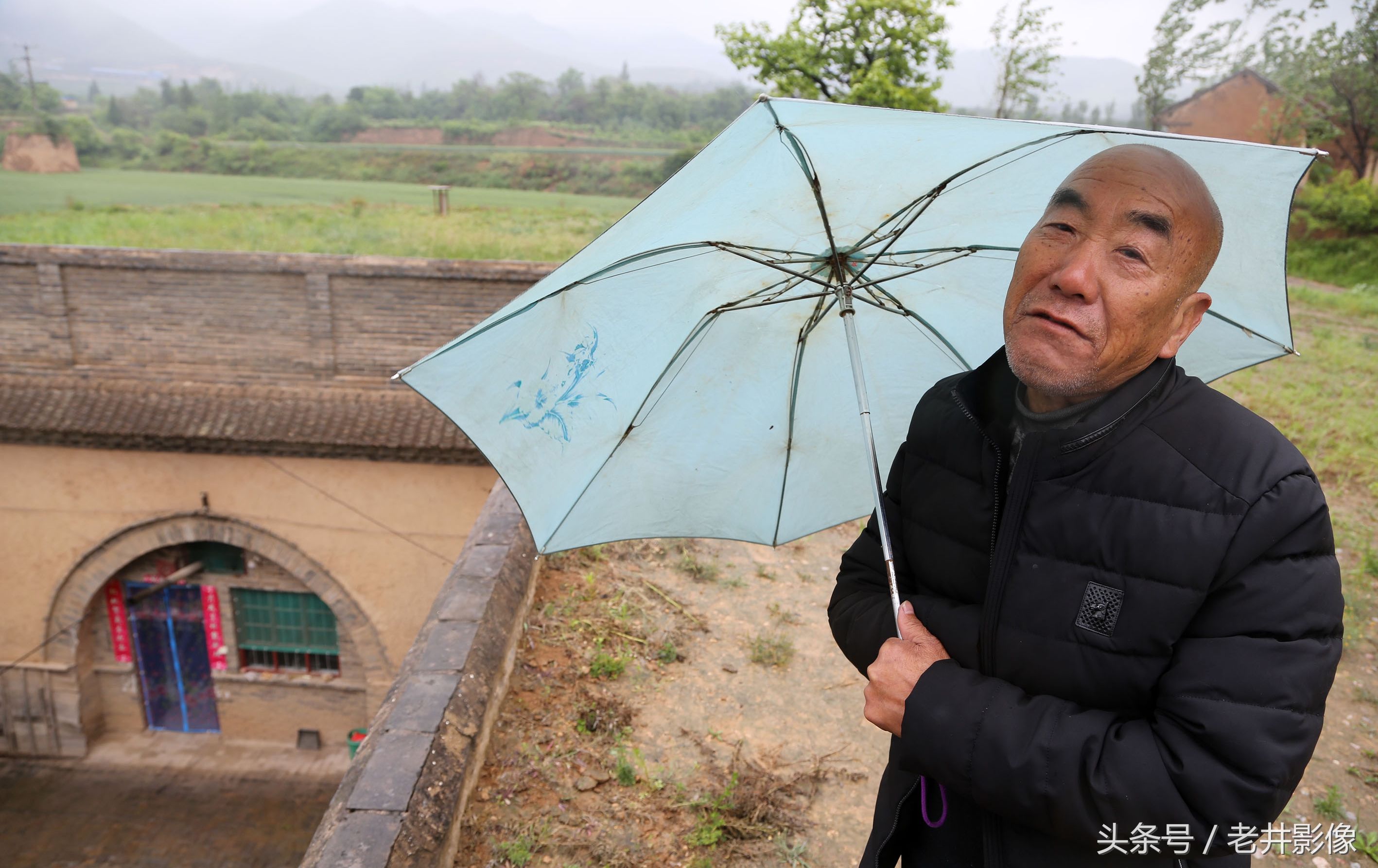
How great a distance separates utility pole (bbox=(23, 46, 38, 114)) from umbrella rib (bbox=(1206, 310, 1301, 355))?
155 ft

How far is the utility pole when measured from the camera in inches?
1444

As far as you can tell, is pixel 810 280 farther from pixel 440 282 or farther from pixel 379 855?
pixel 440 282

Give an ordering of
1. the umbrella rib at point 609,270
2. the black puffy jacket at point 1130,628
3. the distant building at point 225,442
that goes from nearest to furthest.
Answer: the black puffy jacket at point 1130,628 → the umbrella rib at point 609,270 → the distant building at point 225,442

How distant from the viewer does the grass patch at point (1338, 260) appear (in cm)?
2002

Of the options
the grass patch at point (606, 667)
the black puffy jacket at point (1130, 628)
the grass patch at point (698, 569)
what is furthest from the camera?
the grass patch at point (698, 569)

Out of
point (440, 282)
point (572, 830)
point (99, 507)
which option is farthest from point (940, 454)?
point (99, 507)

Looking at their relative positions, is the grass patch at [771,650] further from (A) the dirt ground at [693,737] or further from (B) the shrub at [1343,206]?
(B) the shrub at [1343,206]

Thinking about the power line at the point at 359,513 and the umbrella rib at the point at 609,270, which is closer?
the umbrella rib at the point at 609,270

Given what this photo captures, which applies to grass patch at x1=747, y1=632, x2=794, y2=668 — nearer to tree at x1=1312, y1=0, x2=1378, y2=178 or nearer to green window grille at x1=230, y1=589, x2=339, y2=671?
green window grille at x1=230, y1=589, x2=339, y2=671

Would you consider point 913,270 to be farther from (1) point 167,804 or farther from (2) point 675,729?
(1) point 167,804

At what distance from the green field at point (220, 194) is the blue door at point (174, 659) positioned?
30.9 feet

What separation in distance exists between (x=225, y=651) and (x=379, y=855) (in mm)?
10784

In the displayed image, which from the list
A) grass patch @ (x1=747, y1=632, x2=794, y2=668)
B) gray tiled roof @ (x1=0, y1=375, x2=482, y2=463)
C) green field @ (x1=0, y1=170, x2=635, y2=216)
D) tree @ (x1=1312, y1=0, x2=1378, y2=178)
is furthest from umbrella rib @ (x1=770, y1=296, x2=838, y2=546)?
tree @ (x1=1312, y1=0, x2=1378, y2=178)

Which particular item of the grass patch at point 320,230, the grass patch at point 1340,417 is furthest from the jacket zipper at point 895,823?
the grass patch at point 320,230
